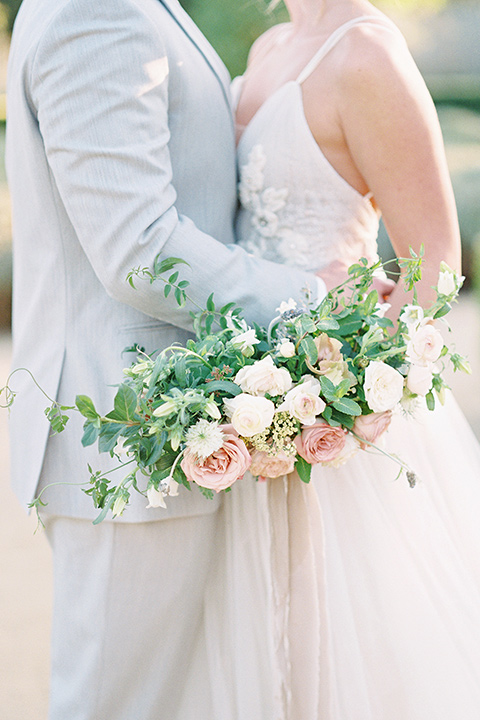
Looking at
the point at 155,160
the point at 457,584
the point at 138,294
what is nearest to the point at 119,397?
the point at 138,294

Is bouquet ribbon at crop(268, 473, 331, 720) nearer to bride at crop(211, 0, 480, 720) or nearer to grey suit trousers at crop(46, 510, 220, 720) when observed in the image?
bride at crop(211, 0, 480, 720)

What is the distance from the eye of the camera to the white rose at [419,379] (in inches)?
47.2

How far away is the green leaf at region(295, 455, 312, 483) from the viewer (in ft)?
3.99

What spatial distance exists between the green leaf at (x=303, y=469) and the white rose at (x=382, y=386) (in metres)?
0.15

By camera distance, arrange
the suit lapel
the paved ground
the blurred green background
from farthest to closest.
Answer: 1. the blurred green background
2. the paved ground
3. the suit lapel

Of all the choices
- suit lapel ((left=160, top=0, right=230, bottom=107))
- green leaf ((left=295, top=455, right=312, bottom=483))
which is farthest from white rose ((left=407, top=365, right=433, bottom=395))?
suit lapel ((left=160, top=0, right=230, bottom=107))

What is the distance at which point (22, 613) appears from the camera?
323cm

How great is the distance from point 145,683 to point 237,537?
0.34 metres

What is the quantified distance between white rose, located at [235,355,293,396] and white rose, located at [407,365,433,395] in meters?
0.22

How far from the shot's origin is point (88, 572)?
142 centimetres

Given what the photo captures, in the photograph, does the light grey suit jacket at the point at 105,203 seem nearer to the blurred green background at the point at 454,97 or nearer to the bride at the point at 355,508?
the bride at the point at 355,508

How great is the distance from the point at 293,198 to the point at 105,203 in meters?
0.49

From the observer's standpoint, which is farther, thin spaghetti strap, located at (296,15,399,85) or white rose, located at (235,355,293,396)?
thin spaghetti strap, located at (296,15,399,85)

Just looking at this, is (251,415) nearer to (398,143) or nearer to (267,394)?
(267,394)
